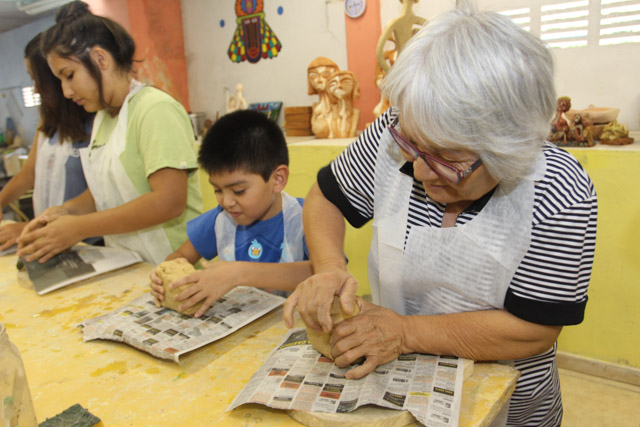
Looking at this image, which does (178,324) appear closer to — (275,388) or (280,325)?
(280,325)

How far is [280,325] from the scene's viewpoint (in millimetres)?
1330

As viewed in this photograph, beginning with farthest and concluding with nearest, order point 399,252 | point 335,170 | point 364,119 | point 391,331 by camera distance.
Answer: point 364,119 → point 335,170 → point 399,252 → point 391,331

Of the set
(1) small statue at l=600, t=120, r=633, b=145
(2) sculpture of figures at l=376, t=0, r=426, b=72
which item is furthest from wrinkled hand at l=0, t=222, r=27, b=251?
(1) small statue at l=600, t=120, r=633, b=145

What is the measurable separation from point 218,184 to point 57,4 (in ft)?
17.2

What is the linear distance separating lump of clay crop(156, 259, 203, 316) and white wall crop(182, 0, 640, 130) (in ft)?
6.04

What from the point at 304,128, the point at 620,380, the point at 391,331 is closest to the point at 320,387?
the point at 391,331

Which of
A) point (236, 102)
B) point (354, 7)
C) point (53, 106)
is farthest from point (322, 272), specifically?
point (236, 102)

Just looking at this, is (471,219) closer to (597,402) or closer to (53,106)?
(597,402)

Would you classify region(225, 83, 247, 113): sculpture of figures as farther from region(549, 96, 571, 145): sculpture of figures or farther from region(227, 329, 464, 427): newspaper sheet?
region(227, 329, 464, 427): newspaper sheet

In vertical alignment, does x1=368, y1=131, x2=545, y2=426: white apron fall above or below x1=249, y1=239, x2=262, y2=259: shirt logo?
above

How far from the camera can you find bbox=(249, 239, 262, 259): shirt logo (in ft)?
5.67

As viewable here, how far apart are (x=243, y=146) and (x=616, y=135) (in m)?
1.94

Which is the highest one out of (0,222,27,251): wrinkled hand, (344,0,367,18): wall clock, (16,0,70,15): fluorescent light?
(16,0,70,15): fluorescent light

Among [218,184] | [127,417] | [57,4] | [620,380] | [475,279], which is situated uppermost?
[57,4]
